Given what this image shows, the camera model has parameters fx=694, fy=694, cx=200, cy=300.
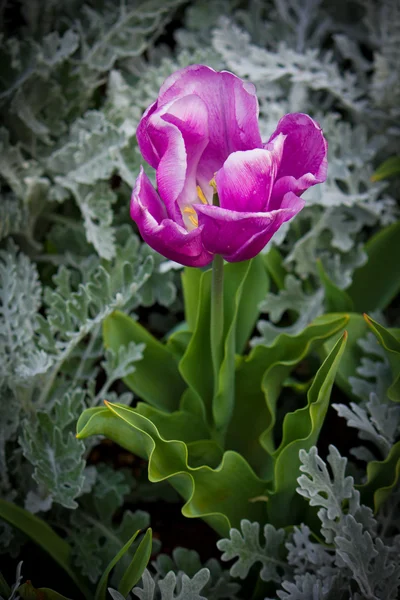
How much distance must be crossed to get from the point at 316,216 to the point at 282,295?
0.15m

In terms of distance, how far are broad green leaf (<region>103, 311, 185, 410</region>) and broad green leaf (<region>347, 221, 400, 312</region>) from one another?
0.33 meters

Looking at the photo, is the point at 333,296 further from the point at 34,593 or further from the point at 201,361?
the point at 34,593

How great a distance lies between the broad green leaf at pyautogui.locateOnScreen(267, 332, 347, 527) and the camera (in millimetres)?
674

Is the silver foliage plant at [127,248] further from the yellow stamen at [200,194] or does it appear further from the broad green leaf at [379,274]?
the yellow stamen at [200,194]

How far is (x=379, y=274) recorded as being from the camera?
1.09 meters

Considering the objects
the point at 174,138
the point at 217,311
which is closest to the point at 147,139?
the point at 174,138

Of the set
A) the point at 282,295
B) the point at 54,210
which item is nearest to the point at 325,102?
the point at 282,295

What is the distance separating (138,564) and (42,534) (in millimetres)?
168

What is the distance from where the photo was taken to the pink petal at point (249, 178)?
22.7 inches

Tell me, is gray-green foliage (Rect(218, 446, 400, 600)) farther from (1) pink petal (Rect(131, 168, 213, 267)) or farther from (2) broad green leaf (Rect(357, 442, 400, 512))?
(1) pink petal (Rect(131, 168, 213, 267))

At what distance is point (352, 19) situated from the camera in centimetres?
146

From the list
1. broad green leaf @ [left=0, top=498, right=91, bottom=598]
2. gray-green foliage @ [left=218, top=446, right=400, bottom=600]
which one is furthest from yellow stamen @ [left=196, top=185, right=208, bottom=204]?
broad green leaf @ [left=0, top=498, right=91, bottom=598]

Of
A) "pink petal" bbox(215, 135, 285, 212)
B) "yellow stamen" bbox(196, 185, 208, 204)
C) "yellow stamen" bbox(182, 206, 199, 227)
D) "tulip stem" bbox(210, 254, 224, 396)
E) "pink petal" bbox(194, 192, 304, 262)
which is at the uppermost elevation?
"pink petal" bbox(215, 135, 285, 212)

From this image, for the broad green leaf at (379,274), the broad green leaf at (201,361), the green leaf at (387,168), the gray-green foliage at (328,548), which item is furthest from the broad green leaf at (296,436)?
the green leaf at (387,168)
